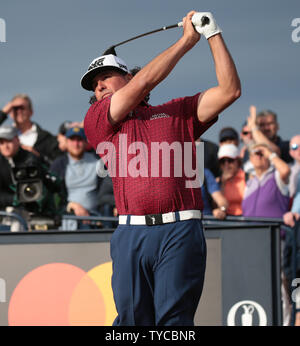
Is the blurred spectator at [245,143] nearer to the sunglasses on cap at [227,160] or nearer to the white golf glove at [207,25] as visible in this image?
the sunglasses on cap at [227,160]

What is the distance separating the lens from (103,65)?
13.7ft

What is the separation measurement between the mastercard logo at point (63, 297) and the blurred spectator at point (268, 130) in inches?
124

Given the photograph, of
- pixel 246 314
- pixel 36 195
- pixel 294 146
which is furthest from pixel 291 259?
pixel 36 195

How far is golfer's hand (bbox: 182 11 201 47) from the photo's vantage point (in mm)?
3859

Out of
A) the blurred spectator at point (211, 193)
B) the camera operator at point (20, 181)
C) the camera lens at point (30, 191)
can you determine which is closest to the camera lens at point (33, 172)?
the camera operator at point (20, 181)

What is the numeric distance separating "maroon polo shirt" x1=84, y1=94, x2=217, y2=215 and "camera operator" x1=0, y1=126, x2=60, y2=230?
3046mm

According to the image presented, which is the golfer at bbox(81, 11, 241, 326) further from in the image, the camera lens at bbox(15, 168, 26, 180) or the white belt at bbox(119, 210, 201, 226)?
the camera lens at bbox(15, 168, 26, 180)

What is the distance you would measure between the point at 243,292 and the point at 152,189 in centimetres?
226

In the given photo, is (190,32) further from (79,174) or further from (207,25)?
(79,174)

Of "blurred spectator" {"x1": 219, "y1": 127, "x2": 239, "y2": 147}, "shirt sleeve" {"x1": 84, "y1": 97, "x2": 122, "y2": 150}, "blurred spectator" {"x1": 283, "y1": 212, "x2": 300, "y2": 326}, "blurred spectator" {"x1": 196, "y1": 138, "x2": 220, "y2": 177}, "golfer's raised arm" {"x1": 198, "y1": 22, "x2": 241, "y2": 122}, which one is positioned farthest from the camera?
"blurred spectator" {"x1": 219, "y1": 127, "x2": 239, "y2": 147}

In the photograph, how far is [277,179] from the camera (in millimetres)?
7605

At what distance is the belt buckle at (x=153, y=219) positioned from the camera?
3.91 metres

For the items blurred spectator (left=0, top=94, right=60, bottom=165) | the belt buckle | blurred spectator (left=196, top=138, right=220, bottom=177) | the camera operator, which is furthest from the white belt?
blurred spectator (left=0, top=94, right=60, bottom=165)
